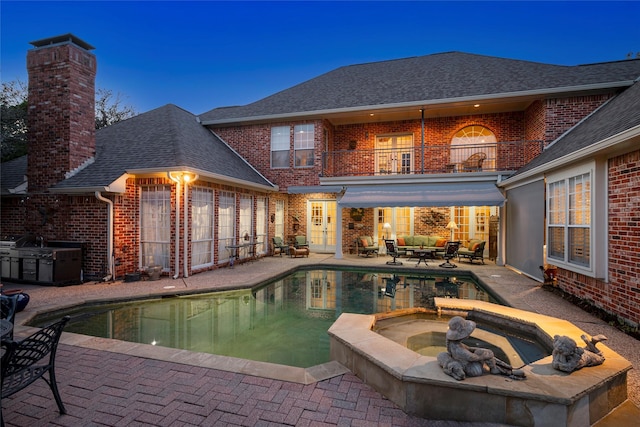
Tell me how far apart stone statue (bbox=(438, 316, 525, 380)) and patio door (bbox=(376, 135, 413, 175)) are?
12.2m

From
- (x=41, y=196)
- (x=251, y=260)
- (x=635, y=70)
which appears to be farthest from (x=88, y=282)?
(x=635, y=70)

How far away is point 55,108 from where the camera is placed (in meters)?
9.76

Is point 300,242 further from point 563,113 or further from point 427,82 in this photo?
point 563,113

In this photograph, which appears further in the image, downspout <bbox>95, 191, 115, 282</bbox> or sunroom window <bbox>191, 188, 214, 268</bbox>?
sunroom window <bbox>191, 188, 214, 268</bbox>

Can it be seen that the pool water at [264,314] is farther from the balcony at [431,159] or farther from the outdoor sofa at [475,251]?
the balcony at [431,159]

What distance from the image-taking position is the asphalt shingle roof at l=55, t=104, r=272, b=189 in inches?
382

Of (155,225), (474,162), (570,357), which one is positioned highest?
(474,162)

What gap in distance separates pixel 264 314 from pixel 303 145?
30.8 feet

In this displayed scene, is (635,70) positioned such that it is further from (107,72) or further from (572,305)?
(107,72)

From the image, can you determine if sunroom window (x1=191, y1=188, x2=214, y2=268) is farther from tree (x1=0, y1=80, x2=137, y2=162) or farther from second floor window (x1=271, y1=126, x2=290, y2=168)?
tree (x1=0, y1=80, x2=137, y2=162)

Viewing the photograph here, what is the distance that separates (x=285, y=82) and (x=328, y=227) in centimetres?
5718

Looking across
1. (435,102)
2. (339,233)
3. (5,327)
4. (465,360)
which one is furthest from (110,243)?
(435,102)

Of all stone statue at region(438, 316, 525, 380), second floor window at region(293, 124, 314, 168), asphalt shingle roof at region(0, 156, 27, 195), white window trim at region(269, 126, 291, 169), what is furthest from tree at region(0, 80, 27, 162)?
stone statue at region(438, 316, 525, 380)

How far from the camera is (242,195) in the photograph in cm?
1290
